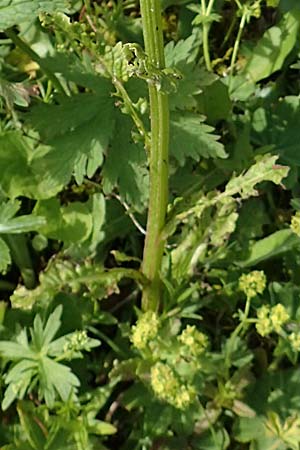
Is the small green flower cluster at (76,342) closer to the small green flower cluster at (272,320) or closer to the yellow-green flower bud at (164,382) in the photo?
the yellow-green flower bud at (164,382)

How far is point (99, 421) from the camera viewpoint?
6.40 ft

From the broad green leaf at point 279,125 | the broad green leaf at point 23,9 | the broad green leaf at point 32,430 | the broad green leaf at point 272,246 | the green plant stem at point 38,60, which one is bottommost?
the broad green leaf at point 32,430

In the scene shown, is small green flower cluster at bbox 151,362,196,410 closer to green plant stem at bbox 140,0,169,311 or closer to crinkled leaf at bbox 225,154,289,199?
green plant stem at bbox 140,0,169,311

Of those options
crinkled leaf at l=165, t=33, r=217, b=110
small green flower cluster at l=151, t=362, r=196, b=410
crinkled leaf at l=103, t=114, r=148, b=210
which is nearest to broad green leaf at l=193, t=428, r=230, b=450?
small green flower cluster at l=151, t=362, r=196, b=410

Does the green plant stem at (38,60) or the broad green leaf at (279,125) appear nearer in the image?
the green plant stem at (38,60)

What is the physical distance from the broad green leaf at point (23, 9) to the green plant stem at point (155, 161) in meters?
0.25

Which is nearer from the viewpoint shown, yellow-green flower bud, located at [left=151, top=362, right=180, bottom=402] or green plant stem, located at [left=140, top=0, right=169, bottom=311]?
green plant stem, located at [left=140, top=0, right=169, bottom=311]

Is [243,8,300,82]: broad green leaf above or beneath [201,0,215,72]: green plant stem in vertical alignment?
beneath

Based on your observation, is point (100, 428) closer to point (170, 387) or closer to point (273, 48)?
point (170, 387)

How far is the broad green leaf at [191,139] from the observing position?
1971 mm

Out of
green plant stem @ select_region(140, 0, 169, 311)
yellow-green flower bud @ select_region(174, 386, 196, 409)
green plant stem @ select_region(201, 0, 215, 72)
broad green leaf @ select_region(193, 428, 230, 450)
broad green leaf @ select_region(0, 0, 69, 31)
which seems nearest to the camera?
green plant stem @ select_region(140, 0, 169, 311)

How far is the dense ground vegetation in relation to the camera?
190 centimetres

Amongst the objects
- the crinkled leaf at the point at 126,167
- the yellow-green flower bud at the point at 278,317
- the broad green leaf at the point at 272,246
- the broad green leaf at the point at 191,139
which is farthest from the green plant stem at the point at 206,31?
the yellow-green flower bud at the point at 278,317

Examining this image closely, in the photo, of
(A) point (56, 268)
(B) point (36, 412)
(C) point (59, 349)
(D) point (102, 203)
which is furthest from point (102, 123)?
(B) point (36, 412)
